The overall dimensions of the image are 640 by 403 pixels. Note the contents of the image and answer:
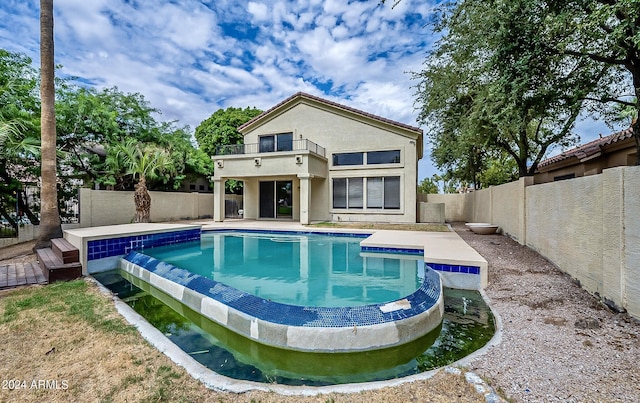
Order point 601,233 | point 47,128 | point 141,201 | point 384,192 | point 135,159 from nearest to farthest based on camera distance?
point 601,233, point 47,128, point 135,159, point 141,201, point 384,192

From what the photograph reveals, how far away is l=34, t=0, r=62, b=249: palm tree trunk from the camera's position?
8.80 meters

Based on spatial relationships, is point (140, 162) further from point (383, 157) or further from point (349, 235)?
point (383, 157)

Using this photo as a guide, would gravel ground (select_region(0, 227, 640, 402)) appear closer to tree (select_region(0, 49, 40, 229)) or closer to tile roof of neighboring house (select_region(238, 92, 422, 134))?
tile roof of neighboring house (select_region(238, 92, 422, 134))

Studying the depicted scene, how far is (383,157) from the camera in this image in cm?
1681

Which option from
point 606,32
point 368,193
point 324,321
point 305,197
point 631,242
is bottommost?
point 324,321

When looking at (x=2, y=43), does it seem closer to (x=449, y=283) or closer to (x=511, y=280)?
(x=449, y=283)

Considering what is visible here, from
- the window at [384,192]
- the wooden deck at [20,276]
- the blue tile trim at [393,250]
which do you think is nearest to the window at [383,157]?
the window at [384,192]

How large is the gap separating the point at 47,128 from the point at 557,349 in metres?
13.0

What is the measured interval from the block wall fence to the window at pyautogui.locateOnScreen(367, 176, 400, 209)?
7515mm

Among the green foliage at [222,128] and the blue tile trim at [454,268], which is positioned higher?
the green foliage at [222,128]

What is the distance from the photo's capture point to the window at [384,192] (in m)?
16.5

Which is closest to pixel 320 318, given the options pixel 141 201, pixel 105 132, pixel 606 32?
pixel 606 32

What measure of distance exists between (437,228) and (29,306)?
13.8m

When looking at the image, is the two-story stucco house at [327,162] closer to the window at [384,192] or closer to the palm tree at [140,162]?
the window at [384,192]
